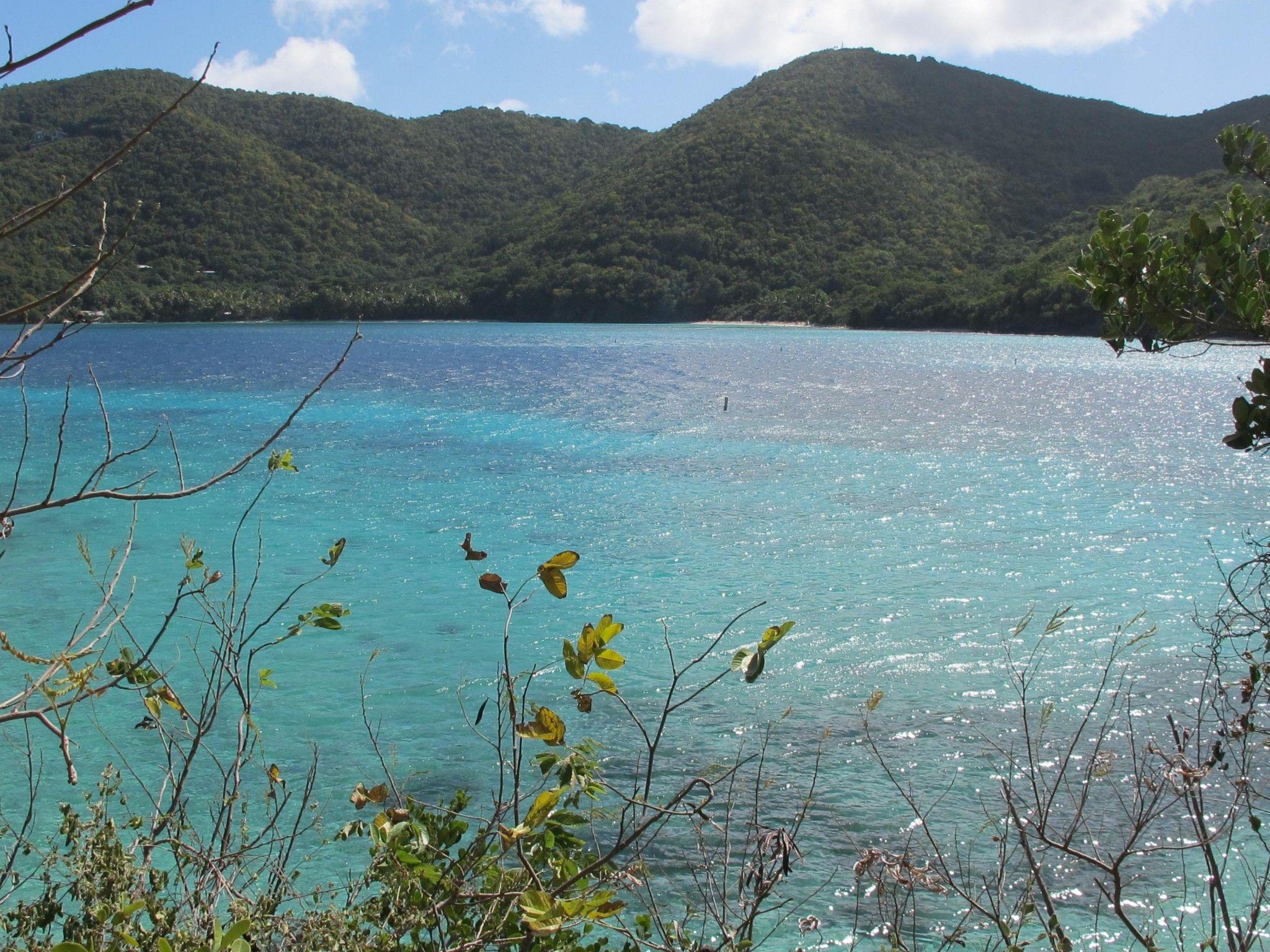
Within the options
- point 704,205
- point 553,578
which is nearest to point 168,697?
point 553,578

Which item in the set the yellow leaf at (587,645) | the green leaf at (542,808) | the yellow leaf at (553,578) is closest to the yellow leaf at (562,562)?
the yellow leaf at (553,578)

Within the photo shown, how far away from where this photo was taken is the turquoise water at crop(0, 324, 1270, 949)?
25.2 feet

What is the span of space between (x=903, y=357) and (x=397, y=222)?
70284 millimetres

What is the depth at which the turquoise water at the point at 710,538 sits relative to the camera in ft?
25.2

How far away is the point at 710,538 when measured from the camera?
13.4 metres

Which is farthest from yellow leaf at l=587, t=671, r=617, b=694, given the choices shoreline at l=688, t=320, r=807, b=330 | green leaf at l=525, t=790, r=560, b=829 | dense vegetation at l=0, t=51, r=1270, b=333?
shoreline at l=688, t=320, r=807, b=330

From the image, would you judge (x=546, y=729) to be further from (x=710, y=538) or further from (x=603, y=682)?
(x=710, y=538)

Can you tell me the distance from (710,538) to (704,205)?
256 ft

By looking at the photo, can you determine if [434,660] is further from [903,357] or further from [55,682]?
[903,357]

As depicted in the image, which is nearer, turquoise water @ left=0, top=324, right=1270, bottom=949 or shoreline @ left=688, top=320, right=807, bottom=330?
turquoise water @ left=0, top=324, right=1270, bottom=949

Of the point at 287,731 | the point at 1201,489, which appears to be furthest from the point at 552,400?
the point at 287,731

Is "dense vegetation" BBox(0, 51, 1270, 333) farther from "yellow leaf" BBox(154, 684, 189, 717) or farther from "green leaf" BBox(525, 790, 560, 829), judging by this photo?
"green leaf" BBox(525, 790, 560, 829)

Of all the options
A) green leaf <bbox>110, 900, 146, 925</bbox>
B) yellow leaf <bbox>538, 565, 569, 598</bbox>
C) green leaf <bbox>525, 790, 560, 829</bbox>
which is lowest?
green leaf <bbox>110, 900, 146, 925</bbox>

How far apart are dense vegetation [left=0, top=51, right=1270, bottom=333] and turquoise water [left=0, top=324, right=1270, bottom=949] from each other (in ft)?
132
